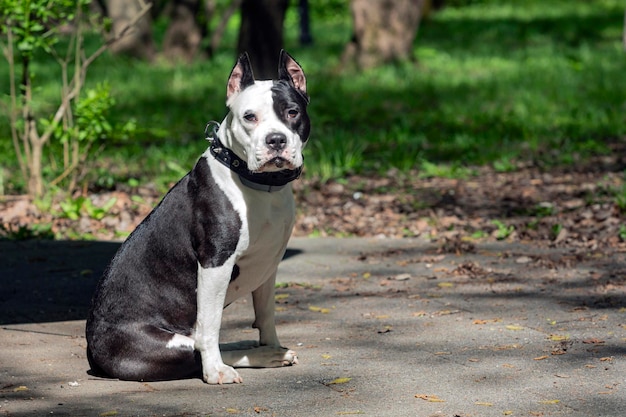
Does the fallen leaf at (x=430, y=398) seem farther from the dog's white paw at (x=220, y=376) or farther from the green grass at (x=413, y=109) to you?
the green grass at (x=413, y=109)

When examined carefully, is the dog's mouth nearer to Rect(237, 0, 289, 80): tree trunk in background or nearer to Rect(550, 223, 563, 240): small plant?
Rect(550, 223, 563, 240): small plant

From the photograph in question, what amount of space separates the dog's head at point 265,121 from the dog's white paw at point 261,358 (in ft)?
3.21

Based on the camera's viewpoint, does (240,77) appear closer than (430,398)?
No

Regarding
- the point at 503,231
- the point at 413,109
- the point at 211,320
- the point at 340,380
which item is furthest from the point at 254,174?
the point at 413,109

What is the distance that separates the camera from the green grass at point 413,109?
10867mm

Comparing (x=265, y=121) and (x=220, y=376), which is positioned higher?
(x=265, y=121)

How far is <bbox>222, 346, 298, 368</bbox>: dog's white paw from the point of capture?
4941 mm

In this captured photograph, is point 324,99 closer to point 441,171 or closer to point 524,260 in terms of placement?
point 441,171

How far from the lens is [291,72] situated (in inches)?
188

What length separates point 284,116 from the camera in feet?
14.7

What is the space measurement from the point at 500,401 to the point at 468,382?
1.05 ft

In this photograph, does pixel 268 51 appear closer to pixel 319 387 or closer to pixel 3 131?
pixel 3 131

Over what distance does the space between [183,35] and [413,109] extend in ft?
30.7

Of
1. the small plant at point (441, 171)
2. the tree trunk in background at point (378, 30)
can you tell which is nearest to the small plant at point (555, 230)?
the small plant at point (441, 171)
